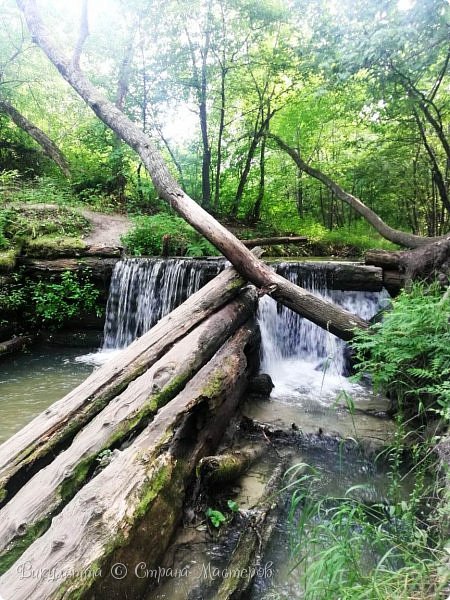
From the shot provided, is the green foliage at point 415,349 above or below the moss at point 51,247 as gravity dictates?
below

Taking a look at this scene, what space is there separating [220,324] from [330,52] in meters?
5.08

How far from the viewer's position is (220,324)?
14.6 feet

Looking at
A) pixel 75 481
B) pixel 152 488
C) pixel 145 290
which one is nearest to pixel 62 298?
pixel 145 290

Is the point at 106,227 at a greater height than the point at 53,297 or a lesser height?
greater

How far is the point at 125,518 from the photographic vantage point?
74.4 inches

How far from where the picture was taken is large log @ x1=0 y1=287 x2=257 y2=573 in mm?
1938

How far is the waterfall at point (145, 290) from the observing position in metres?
7.69

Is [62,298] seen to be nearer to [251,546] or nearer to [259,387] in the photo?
[259,387]

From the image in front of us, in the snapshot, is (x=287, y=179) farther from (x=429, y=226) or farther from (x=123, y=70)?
(x=123, y=70)

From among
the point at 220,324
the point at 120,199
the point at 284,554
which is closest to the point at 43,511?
the point at 284,554

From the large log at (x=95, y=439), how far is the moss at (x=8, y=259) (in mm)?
5465

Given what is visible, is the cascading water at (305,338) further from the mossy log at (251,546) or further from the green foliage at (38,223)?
the green foliage at (38,223)

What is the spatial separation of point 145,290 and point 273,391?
3.75 m

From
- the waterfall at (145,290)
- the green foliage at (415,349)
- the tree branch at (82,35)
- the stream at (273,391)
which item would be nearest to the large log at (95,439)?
the stream at (273,391)
